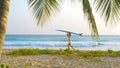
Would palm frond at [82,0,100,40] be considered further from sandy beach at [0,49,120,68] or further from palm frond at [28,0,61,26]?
sandy beach at [0,49,120,68]

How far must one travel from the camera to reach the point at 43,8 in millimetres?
6508

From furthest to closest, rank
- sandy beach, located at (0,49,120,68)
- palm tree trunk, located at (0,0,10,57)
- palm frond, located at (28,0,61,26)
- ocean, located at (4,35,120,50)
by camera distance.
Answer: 1. ocean, located at (4,35,120,50)
2. sandy beach, located at (0,49,120,68)
3. palm frond, located at (28,0,61,26)
4. palm tree trunk, located at (0,0,10,57)

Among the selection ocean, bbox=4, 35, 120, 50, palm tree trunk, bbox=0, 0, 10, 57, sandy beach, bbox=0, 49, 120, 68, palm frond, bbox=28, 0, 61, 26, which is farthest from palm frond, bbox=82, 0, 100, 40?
ocean, bbox=4, 35, 120, 50

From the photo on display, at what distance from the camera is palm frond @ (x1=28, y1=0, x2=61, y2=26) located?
6414 millimetres

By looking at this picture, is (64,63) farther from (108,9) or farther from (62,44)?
(62,44)

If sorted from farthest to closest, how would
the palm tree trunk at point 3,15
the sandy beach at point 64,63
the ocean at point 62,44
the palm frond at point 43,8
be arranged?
the ocean at point 62,44
the sandy beach at point 64,63
the palm frond at point 43,8
the palm tree trunk at point 3,15

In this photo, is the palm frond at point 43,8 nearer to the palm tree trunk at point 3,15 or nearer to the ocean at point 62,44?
the palm tree trunk at point 3,15

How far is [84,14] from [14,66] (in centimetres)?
415

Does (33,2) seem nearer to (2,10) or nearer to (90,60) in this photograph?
(2,10)

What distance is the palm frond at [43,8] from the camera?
6.41 metres

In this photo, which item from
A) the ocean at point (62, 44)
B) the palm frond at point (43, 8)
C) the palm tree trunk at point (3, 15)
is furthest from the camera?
the ocean at point (62, 44)

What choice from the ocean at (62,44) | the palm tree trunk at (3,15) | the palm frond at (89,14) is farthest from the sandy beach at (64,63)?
the ocean at (62,44)

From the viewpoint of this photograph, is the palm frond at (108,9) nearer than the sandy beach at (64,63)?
Yes

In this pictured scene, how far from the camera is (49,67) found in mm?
10125
